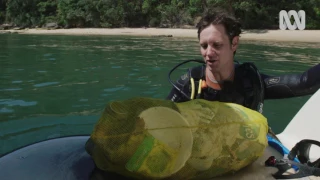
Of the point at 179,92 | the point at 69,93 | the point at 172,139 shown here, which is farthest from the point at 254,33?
the point at 172,139

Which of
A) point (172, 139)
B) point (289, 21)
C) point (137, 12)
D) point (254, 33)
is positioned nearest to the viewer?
point (172, 139)

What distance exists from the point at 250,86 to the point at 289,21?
92.4 feet

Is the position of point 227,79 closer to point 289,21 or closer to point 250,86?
point 250,86

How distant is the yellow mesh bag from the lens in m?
1.42

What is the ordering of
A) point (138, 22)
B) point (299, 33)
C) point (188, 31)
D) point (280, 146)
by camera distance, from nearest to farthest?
1. point (280, 146)
2. point (299, 33)
3. point (188, 31)
4. point (138, 22)

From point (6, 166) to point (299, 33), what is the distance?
2519cm

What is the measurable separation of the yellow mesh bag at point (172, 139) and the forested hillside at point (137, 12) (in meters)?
24.5

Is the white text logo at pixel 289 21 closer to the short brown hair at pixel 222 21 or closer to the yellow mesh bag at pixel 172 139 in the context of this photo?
the short brown hair at pixel 222 21

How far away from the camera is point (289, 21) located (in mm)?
27984

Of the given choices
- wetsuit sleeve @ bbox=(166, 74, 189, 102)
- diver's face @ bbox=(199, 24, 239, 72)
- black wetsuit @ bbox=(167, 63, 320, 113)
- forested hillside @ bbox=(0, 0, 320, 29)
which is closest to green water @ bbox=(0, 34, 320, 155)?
wetsuit sleeve @ bbox=(166, 74, 189, 102)

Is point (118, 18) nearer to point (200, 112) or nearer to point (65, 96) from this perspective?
point (65, 96)

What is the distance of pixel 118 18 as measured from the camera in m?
33.6

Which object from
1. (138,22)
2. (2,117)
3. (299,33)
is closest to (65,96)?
Answer: (2,117)

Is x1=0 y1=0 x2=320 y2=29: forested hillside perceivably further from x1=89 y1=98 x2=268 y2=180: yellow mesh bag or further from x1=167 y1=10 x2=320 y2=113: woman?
x1=89 y1=98 x2=268 y2=180: yellow mesh bag
